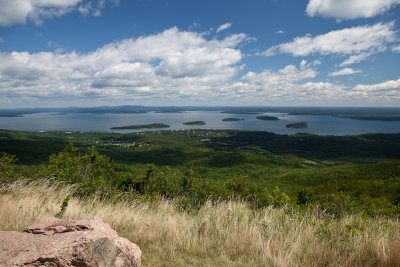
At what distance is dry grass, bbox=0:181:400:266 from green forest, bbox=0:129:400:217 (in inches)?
61.9

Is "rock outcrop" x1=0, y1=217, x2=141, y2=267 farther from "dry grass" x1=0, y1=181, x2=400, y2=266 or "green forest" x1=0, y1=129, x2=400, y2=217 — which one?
"green forest" x1=0, y1=129, x2=400, y2=217

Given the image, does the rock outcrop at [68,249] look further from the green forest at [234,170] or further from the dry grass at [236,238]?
the green forest at [234,170]

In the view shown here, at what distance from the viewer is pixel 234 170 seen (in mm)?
75375

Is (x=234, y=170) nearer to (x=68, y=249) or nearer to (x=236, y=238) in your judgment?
(x=236, y=238)

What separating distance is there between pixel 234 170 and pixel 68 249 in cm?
7487

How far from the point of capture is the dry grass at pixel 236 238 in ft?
11.9

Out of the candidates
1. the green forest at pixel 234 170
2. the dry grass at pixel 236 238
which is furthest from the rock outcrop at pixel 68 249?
the green forest at pixel 234 170

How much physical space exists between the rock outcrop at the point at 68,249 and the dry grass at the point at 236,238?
75 centimetres

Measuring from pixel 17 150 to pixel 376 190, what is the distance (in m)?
114

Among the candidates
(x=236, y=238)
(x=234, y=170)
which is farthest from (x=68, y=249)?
(x=234, y=170)

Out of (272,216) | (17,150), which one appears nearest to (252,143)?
(17,150)

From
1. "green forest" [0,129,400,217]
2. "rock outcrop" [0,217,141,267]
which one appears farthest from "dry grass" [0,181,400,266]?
"green forest" [0,129,400,217]

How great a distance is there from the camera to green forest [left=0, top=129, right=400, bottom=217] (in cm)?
942

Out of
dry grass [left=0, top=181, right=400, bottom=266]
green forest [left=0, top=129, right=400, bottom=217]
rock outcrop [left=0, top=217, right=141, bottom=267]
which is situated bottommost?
green forest [left=0, top=129, right=400, bottom=217]
